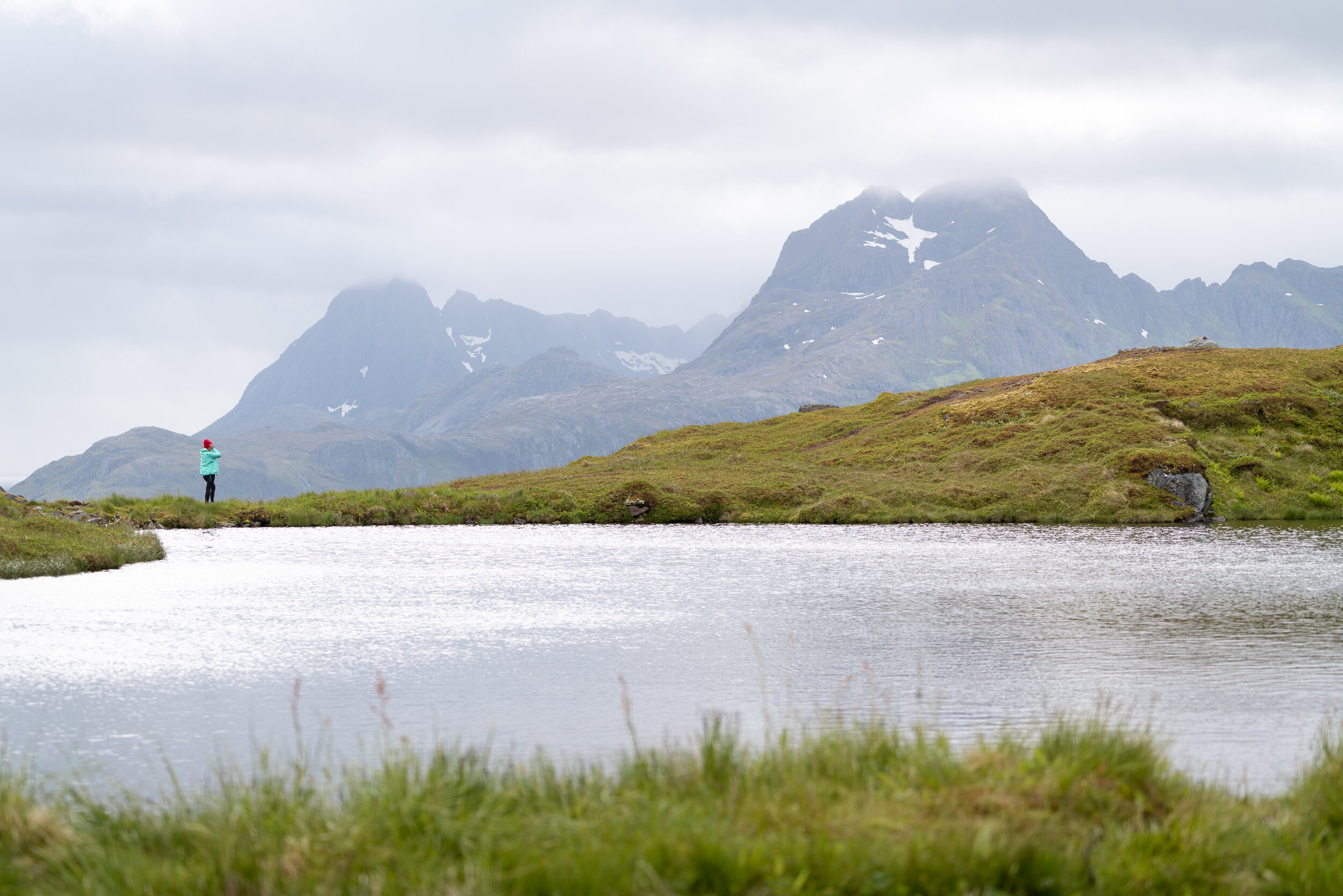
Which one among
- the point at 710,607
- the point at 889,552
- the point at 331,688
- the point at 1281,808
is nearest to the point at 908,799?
the point at 1281,808

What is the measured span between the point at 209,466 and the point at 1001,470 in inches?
1803

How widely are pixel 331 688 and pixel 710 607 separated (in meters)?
9.54

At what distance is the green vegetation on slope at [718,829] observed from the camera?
5883 mm

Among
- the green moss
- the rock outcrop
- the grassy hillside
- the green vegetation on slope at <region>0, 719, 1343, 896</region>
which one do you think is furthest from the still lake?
the grassy hillside

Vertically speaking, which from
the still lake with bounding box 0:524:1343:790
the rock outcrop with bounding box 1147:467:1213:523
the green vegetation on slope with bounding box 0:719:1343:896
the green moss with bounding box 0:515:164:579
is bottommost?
the still lake with bounding box 0:524:1343:790

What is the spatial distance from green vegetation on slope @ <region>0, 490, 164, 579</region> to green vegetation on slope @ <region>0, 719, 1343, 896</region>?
20.5 meters

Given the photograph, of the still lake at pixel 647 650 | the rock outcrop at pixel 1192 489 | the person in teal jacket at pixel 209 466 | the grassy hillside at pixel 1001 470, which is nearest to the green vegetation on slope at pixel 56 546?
the still lake at pixel 647 650

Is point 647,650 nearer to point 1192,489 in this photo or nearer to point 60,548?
point 60,548

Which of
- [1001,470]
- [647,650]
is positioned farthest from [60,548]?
[1001,470]

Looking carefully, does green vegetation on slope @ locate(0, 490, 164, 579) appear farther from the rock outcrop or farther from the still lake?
the rock outcrop

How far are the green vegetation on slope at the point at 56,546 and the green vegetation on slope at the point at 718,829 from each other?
808 inches

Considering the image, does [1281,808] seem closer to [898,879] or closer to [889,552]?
[898,879]

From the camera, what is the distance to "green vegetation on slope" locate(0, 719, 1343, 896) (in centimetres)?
588

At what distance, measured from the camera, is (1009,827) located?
662 cm
